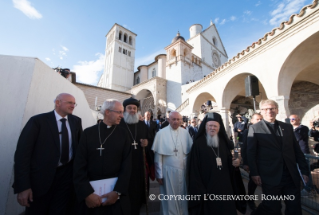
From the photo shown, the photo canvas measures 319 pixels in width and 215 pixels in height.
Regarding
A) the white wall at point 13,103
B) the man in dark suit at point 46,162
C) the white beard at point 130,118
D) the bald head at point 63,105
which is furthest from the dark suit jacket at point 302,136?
the white wall at point 13,103

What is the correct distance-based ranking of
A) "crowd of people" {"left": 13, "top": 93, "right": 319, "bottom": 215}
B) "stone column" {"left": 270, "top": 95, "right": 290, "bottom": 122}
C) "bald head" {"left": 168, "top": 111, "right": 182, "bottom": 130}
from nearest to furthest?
"crowd of people" {"left": 13, "top": 93, "right": 319, "bottom": 215}, "bald head" {"left": 168, "top": 111, "right": 182, "bottom": 130}, "stone column" {"left": 270, "top": 95, "right": 290, "bottom": 122}

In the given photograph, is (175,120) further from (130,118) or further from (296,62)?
(296,62)

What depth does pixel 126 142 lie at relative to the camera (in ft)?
6.48

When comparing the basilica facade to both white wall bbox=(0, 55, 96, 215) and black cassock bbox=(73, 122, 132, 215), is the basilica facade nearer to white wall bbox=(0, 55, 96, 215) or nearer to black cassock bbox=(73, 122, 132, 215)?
white wall bbox=(0, 55, 96, 215)

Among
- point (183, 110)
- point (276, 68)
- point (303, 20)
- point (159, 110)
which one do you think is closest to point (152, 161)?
point (276, 68)

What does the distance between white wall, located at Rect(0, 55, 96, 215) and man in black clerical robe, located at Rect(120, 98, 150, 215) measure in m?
1.58

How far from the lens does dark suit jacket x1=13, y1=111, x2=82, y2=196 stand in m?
1.64

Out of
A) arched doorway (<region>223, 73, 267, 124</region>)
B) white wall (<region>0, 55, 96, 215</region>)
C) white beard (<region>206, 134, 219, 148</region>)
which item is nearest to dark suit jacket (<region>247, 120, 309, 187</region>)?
white beard (<region>206, 134, 219, 148</region>)

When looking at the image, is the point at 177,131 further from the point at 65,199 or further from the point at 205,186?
the point at 65,199

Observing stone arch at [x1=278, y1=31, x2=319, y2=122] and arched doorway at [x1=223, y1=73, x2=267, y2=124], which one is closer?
stone arch at [x1=278, y1=31, x2=319, y2=122]

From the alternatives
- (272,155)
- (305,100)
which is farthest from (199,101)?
(272,155)

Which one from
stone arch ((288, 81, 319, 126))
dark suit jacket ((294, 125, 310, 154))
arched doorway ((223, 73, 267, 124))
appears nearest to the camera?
dark suit jacket ((294, 125, 310, 154))

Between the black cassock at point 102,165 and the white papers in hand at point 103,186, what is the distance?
6 cm

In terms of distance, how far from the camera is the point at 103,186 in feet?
5.54
